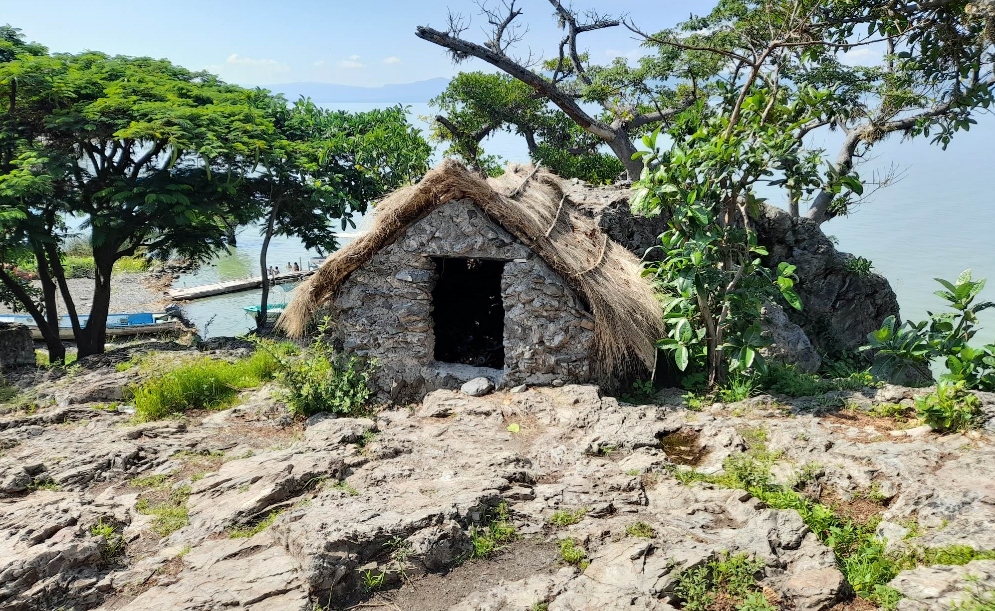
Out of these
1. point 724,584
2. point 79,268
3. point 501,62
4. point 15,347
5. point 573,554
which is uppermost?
point 501,62

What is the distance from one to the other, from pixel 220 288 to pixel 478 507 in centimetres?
2601

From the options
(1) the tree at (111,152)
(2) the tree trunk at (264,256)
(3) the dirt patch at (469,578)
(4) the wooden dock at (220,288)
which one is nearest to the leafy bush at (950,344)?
(3) the dirt patch at (469,578)

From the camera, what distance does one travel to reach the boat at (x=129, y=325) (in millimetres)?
19281

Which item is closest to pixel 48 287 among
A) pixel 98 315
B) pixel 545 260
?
pixel 98 315

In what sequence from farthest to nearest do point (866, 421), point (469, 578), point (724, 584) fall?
point (866, 421)
point (469, 578)
point (724, 584)

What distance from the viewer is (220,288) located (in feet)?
90.2

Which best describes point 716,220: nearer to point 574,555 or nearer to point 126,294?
point 574,555

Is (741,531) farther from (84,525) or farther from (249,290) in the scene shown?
(249,290)

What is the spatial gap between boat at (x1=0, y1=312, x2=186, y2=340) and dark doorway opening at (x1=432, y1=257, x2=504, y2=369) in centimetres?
1321

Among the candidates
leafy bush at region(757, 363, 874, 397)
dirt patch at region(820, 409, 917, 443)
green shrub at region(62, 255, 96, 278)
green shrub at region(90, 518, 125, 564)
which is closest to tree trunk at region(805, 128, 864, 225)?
leafy bush at region(757, 363, 874, 397)

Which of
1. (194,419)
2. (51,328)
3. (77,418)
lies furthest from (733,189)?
(51,328)

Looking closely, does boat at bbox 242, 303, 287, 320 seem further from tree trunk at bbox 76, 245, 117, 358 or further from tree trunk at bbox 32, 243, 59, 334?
tree trunk at bbox 32, 243, 59, 334

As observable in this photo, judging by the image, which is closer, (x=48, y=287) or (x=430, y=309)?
(x=430, y=309)

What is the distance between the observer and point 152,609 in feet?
11.3
